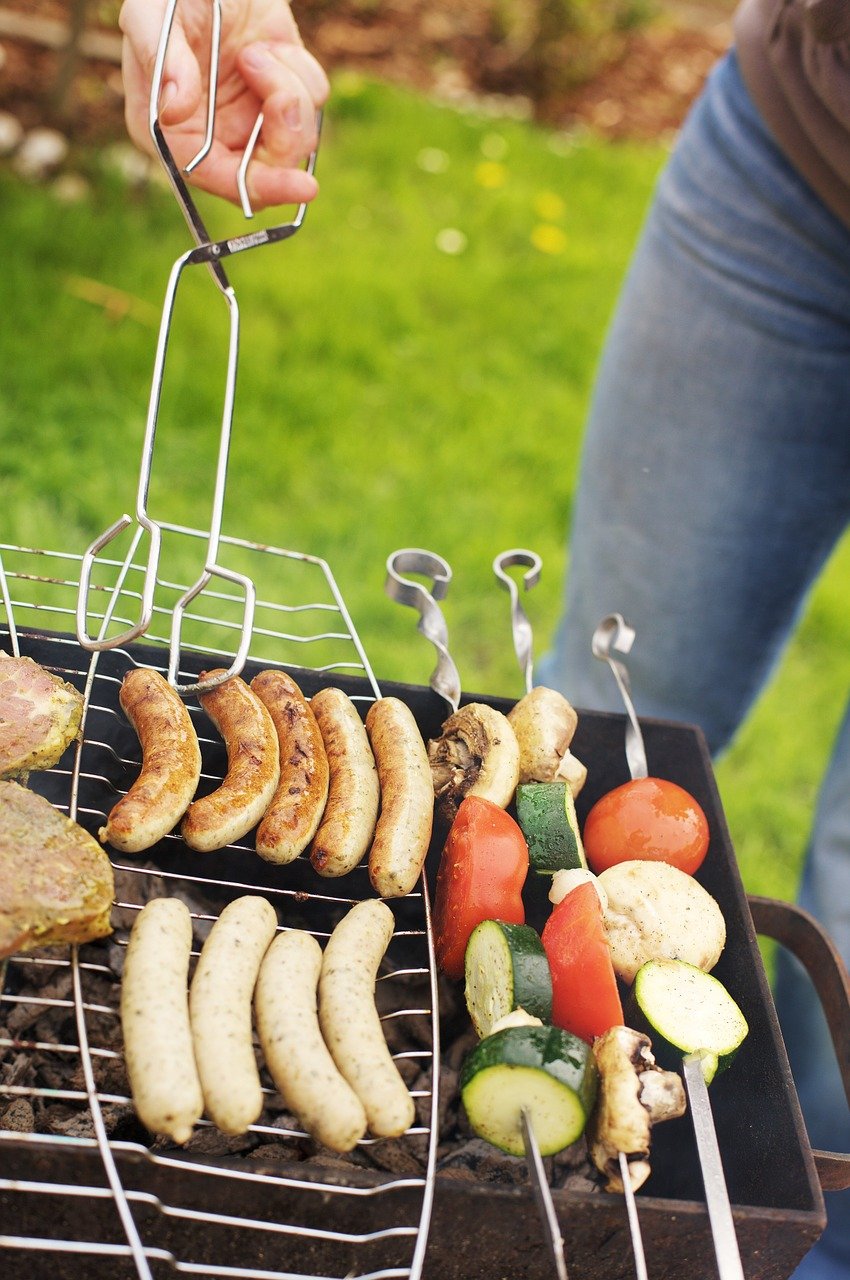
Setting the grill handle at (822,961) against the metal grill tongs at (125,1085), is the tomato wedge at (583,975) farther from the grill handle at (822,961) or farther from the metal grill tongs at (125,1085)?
the grill handle at (822,961)

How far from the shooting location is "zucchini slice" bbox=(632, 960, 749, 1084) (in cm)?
193

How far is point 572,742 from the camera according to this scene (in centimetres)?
258

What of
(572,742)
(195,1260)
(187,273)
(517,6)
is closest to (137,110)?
(572,742)

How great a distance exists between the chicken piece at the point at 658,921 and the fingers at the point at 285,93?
1.81 m

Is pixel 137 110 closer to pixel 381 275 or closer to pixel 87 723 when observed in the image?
pixel 87 723

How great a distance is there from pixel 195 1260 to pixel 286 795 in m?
0.82

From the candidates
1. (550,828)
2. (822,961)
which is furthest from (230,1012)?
(822,961)

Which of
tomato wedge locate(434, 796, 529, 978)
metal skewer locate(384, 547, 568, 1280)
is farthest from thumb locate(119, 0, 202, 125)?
tomato wedge locate(434, 796, 529, 978)

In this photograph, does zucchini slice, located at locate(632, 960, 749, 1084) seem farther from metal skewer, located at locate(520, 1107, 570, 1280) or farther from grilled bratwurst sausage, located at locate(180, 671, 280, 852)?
grilled bratwurst sausage, located at locate(180, 671, 280, 852)

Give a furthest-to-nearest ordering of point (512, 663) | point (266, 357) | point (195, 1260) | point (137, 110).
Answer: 1. point (266, 357)
2. point (512, 663)
3. point (137, 110)
4. point (195, 1260)

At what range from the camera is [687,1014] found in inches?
77.4

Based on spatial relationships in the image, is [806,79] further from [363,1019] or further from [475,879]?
[363,1019]

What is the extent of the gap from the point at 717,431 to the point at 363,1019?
2.20m

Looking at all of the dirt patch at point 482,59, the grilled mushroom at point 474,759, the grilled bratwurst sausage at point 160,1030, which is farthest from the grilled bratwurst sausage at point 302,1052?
the dirt patch at point 482,59
